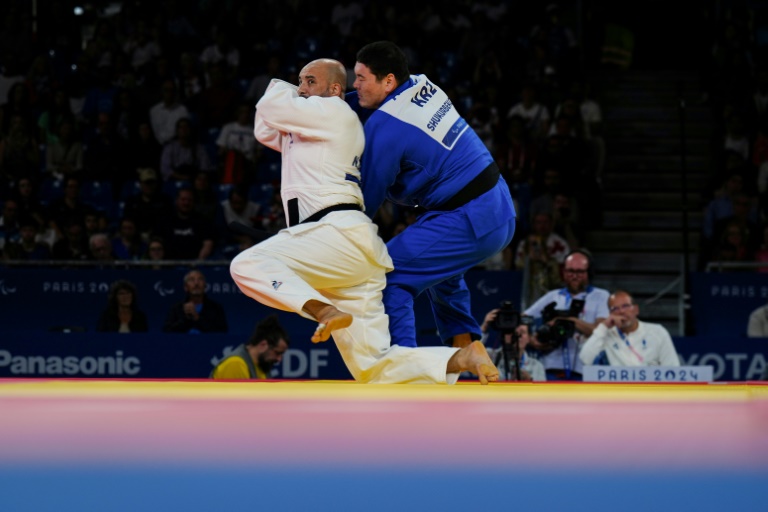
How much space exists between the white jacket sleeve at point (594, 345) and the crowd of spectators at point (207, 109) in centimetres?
265

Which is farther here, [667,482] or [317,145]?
[317,145]

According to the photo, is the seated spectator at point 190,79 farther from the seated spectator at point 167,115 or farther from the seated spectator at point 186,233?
the seated spectator at point 186,233

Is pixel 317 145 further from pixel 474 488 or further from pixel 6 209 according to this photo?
pixel 6 209

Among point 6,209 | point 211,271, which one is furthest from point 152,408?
point 6,209

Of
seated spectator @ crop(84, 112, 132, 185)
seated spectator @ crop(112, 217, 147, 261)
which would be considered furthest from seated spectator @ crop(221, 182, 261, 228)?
seated spectator @ crop(84, 112, 132, 185)

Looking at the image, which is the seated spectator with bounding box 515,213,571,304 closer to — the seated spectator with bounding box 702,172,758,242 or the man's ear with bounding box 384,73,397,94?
the seated spectator with bounding box 702,172,758,242

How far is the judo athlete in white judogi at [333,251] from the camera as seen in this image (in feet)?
13.3

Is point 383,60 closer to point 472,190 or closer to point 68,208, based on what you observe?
point 472,190

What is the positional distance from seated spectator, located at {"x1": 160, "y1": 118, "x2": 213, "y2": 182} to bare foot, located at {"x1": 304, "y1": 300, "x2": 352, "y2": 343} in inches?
310

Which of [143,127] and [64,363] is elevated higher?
[143,127]

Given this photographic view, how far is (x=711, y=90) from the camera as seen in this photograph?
13.0 metres

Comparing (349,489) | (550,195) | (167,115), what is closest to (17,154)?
(167,115)

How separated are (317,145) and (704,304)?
583cm

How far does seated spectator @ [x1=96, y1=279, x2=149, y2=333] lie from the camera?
28.7 ft
